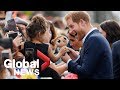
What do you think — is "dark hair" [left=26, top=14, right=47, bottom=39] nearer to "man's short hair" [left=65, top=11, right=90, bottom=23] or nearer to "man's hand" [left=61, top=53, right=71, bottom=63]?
"man's short hair" [left=65, top=11, right=90, bottom=23]

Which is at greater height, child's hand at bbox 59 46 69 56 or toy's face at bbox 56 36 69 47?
toy's face at bbox 56 36 69 47

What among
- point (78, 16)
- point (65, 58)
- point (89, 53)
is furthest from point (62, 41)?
point (89, 53)

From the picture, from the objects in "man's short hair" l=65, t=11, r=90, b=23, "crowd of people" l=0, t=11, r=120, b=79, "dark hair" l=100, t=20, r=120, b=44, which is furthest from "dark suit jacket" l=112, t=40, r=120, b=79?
"man's short hair" l=65, t=11, r=90, b=23

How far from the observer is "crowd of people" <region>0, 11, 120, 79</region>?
720 cm

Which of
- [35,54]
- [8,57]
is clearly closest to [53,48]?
[35,54]

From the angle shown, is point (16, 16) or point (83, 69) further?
point (16, 16)

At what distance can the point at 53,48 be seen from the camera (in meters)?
7.30

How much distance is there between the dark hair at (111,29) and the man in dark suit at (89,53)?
0.25 metres

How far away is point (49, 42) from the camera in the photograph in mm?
7316

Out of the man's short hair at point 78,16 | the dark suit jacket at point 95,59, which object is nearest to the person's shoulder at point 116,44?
the dark suit jacket at point 95,59

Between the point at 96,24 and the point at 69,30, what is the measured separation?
0.47 m

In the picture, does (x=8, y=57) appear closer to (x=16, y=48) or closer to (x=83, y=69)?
(x=16, y=48)

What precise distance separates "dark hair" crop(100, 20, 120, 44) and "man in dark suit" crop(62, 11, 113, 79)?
25 centimetres

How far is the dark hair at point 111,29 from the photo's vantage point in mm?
7250
